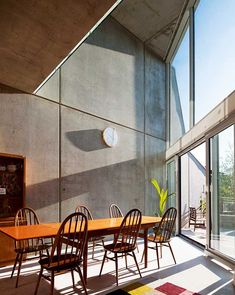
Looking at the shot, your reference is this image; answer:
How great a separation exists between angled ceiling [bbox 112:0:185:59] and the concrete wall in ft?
0.79

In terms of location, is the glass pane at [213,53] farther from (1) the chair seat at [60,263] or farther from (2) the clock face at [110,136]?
(1) the chair seat at [60,263]

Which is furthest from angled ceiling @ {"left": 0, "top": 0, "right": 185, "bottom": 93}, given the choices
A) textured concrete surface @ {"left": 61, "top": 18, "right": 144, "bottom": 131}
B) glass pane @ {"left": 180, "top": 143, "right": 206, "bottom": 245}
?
glass pane @ {"left": 180, "top": 143, "right": 206, "bottom": 245}

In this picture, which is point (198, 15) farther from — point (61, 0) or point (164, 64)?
point (61, 0)

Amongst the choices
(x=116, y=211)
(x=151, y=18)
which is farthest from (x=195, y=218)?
(x=151, y=18)

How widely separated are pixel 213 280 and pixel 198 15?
5110 millimetres

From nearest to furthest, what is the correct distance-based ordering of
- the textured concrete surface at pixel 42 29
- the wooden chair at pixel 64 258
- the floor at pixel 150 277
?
the textured concrete surface at pixel 42 29
the wooden chair at pixel 64 258
the floor at pixel 150 277

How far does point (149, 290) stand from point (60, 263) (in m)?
1.10

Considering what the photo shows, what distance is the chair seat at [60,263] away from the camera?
9.02 feet

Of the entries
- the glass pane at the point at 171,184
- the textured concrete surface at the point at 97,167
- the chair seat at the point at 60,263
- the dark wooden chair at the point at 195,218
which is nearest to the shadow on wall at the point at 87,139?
the textured concrete surface at the point at 97,167

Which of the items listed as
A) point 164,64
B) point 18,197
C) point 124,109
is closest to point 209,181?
point 124,109

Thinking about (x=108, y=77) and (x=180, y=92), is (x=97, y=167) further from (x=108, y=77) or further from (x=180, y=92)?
(x=180, y=92)

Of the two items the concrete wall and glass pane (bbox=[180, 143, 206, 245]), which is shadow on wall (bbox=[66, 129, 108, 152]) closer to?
the concrete wall

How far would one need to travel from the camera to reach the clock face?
605 centimetres

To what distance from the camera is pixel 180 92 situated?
7156mm
